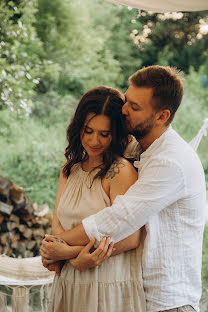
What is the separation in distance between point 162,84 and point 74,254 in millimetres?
711

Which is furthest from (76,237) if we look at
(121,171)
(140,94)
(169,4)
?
(169,4)

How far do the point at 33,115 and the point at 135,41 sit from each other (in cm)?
154

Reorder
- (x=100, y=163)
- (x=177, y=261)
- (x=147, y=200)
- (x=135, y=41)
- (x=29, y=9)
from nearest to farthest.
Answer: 1. (x=147, y=200)
2. (x=177, y=261)
3. (x=100, y=163)
4. (x=29, y=9)
5. (x=135, y=41)

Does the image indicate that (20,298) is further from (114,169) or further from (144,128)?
(144,128)

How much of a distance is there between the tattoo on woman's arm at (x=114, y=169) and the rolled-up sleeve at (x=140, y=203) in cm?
10

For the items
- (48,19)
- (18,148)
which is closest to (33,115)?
(18,148)

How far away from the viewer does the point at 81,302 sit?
1.54 metres

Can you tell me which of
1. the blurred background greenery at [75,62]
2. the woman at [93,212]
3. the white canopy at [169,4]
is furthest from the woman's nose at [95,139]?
the blurred background greenery at [75,62]

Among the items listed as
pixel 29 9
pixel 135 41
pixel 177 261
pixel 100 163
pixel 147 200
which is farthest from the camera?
pixel 135 41

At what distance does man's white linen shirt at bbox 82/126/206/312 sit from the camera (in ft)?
4.63

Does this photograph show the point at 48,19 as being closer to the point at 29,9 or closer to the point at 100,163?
the point at 29,9

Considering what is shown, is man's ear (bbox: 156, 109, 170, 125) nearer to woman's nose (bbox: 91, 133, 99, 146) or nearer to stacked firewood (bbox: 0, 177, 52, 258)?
woman's nose (bbox: 91, 133, 99, 146)

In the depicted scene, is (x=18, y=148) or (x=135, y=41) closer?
(x=18, y=148)

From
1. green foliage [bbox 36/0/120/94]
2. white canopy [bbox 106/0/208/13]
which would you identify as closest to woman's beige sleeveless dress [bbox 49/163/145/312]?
white canopy [bbox 106/0/208/13]
